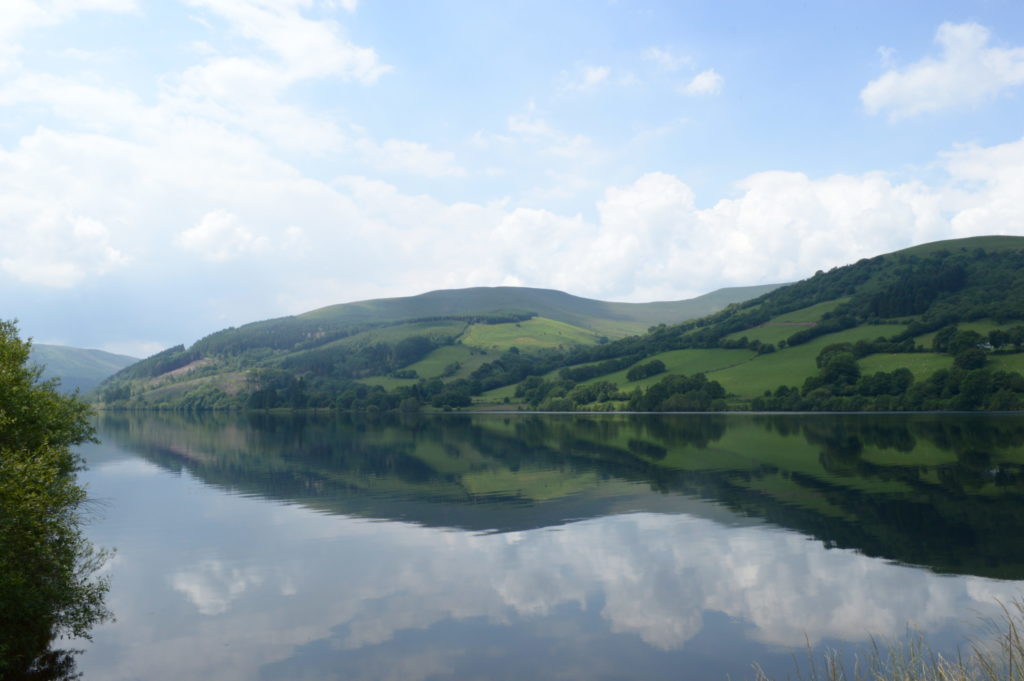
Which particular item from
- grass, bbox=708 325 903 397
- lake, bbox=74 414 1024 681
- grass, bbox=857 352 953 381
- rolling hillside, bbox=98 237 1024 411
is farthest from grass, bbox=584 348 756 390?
lake, bbox=74 414 1024 681

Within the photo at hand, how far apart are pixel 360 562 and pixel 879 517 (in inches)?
1033

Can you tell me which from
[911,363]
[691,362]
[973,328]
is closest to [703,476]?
[911,363]

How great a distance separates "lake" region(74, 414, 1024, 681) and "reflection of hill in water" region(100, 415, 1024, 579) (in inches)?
13.0

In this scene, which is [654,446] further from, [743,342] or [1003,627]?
[743,342]

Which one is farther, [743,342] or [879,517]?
[743,342]

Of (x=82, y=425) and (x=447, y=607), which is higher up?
(x=82, y=425)

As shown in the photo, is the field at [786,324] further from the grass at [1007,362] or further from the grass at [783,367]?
the grass at [1007,362]

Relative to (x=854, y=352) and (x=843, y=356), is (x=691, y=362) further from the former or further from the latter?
(x=843, y=356)

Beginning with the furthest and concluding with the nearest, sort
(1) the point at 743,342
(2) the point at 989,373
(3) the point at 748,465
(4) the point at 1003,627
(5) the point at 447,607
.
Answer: (1) the point at 743,342, (2) the point at 989,373, (3) the point at 748,465, (5) the point at 447,607, (4) the point at 1003,627

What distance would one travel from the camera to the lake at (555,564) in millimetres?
21062

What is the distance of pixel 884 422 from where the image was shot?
320 feet

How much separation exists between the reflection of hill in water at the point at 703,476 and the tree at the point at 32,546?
798 inches

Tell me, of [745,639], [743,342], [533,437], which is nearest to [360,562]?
[745,639]

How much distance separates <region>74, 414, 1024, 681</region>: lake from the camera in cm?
2106
